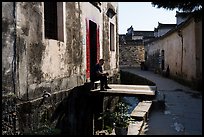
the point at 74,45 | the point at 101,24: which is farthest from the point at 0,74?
the point at 101,24

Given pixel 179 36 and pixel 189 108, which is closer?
pixel 189 108

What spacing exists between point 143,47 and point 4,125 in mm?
30043

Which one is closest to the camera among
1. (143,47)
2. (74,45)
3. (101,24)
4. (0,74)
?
(0,74)

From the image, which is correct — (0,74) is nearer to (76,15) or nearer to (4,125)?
(4,125)

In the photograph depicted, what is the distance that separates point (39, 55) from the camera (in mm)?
5270

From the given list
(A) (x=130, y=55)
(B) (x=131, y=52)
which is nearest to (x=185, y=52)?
(B) (x=131, y=52)

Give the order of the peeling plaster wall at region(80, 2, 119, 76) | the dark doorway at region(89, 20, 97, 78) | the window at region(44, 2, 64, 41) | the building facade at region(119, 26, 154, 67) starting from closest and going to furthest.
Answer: the window at region(44, 2, 64, 41)
the peeling plaster wall at region(80, 2, 119, 76)
the dark doorway at region(89, 20, 97, 78)
the building facade at region(119, 26, 154, 67)

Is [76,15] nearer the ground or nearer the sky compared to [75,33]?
nearer the sky

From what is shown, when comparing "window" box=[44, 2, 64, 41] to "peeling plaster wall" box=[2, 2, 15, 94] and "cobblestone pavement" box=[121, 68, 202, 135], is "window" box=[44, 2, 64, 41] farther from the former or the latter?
"cobblestone pavement" box=[121, 68, 202, 135]

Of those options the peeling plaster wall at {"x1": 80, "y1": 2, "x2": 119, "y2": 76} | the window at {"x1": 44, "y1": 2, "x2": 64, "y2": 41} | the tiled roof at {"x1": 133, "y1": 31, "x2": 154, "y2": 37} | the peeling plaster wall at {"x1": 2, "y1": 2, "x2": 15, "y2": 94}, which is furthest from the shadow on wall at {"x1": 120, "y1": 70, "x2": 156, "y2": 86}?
the tiled roof at {"x1": 133, "y1": 31, "x2": 154, "y2": 37}

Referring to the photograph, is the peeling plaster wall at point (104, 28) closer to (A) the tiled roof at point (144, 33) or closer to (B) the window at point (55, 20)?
(B) the window at point (55, 20)

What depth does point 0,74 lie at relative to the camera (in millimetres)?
3781

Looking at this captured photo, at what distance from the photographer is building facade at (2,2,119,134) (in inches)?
166

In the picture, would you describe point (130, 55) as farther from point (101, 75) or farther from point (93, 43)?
point (101, 75)
